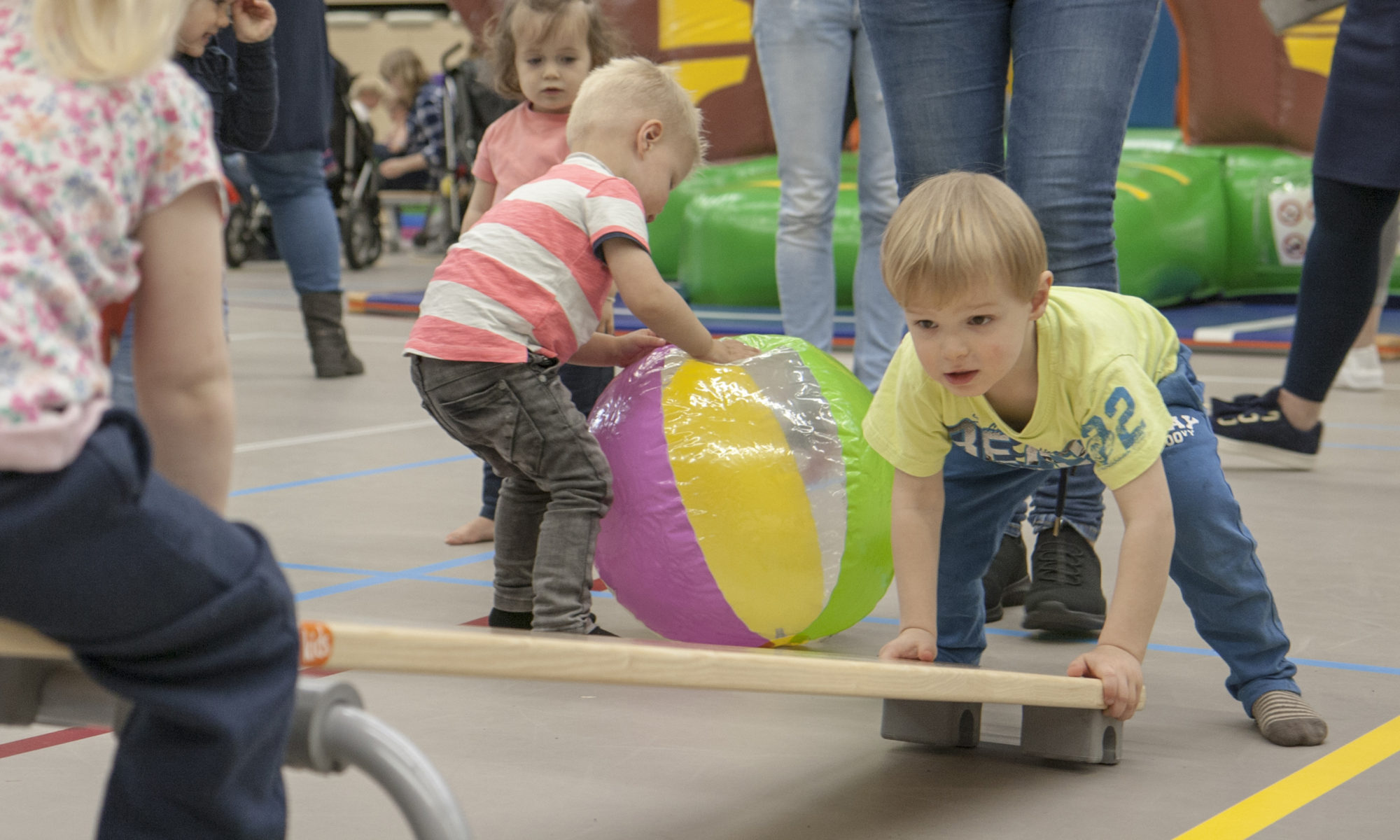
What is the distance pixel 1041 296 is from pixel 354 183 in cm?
863

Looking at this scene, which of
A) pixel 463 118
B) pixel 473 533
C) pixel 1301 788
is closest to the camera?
pixel 1301 788

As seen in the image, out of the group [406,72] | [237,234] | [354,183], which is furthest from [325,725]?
[406,72]

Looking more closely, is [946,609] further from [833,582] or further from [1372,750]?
[1372,750]

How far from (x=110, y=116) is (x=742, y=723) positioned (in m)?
1.16

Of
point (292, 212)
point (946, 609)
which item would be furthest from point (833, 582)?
point (292, 212)

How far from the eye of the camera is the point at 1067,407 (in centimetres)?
177

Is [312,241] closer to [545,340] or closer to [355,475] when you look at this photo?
[355,475]

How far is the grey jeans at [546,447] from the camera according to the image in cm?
214

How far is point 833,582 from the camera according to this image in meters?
2.09

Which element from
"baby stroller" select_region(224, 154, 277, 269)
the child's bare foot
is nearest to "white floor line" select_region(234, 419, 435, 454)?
the child's bare foot

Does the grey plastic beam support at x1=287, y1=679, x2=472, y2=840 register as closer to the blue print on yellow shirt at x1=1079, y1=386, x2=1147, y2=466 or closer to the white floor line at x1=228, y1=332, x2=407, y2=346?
the blue print on yellow shirt at x1=1079, y1=386, x2=1147, y2=466

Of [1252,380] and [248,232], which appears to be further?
[248,232]

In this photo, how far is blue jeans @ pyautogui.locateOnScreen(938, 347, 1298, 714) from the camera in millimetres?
1859

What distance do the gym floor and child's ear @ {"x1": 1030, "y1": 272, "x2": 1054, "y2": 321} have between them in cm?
53
